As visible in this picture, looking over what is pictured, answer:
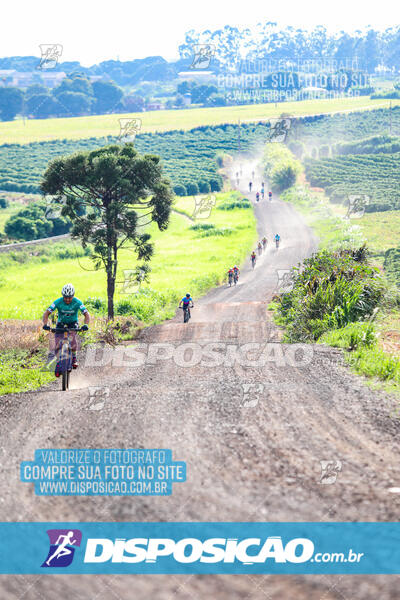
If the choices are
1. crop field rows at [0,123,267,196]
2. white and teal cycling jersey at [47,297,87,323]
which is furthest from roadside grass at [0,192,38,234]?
white and teal cycling jersey at [47,297,87,323]

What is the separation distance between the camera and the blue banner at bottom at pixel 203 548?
643 centimetres

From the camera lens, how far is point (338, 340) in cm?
1616

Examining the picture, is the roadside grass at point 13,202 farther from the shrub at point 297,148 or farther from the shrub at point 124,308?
the shrub at point 297,148

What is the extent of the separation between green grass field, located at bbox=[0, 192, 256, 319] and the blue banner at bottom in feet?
85.0

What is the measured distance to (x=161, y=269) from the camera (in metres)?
50.2

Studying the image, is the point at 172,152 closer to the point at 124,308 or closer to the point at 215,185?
the point at 215,185

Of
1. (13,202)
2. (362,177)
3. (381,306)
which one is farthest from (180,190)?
(381,306)

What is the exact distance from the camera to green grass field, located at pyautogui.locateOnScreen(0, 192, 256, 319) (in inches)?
1572

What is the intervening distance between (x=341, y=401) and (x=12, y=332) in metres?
15.4

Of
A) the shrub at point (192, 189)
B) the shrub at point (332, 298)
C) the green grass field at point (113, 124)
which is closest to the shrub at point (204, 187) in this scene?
the shrub at point (192, 189)

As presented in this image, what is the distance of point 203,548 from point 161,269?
44.1 m

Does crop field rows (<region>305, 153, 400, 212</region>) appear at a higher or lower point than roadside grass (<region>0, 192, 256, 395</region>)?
higher

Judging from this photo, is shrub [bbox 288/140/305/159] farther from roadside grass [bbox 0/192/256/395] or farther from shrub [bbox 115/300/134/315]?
shrub [bbox 115/300/134/315]

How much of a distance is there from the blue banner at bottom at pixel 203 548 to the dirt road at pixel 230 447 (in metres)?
0.15
